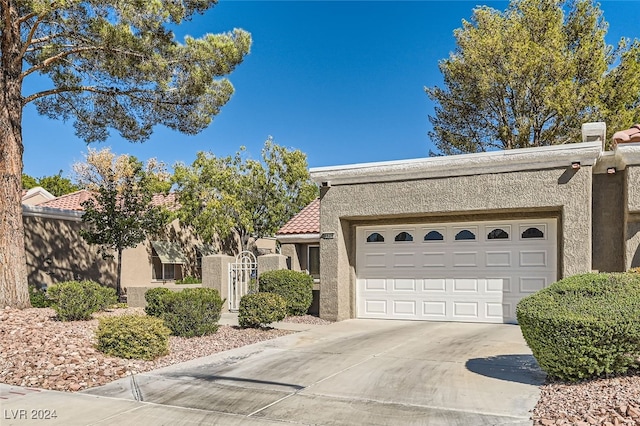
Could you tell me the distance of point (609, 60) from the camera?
25.1 meters

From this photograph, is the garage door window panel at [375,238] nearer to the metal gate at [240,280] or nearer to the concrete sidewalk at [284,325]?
the concrete sidewalk at [284,325]

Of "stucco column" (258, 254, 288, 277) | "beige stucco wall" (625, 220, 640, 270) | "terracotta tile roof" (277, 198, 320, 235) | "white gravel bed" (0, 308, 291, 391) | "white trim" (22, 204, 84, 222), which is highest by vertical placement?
"white trim" (22, 204, 84, 222)

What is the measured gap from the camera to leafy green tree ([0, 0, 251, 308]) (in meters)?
13.5

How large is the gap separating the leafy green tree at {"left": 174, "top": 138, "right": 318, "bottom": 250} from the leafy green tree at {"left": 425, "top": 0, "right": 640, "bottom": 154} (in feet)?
37.9

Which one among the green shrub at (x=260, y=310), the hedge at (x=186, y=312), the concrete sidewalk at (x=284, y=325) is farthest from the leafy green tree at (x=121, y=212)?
the hedge at (x=186, y=312)

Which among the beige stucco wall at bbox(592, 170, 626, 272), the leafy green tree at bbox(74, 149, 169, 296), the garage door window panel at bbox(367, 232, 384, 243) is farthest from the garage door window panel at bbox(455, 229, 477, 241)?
the leafy green tree at bbox(74, 149, 169, 296)

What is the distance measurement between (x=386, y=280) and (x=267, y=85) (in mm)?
16416

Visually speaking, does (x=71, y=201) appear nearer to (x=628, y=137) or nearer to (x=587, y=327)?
(x=628, y=137)

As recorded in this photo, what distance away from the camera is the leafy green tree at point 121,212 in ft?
66.8

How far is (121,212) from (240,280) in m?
7.31

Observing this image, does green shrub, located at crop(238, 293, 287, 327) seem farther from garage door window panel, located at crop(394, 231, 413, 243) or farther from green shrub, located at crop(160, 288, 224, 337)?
garage door window panel, located at crop(394, 231, 413, 243)

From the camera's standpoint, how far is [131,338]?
8.97m

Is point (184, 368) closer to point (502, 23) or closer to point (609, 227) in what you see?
point (609, 227)

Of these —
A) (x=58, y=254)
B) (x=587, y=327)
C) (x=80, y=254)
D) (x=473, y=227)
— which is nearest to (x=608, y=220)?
(x=473, y=227)
